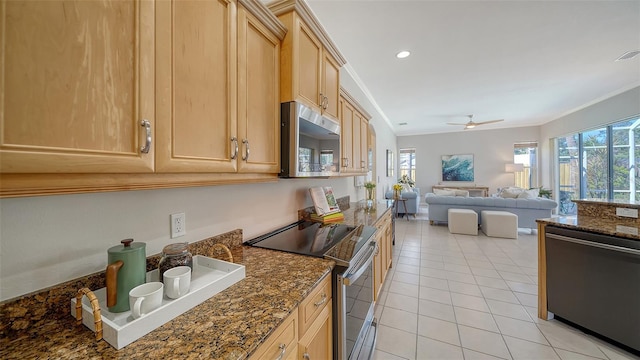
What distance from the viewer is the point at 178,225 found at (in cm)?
110

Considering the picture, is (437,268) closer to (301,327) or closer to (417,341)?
(417,341)

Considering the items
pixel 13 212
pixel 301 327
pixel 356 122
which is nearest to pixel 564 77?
pixel 356 122

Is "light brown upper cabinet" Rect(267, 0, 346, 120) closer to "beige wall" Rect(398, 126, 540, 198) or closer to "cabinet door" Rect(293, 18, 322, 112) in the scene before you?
"cabinet door" Rect(293, 18, 322, 112)

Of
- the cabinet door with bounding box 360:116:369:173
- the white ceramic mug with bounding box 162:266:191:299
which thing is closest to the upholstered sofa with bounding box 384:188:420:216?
the cabinet door with bounding box 360:116:369:173

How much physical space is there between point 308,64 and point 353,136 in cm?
126

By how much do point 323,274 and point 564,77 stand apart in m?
5.13

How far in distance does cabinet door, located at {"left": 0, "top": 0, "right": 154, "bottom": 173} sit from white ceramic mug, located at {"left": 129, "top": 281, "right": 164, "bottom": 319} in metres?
0.39

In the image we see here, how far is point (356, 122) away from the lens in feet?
9.25

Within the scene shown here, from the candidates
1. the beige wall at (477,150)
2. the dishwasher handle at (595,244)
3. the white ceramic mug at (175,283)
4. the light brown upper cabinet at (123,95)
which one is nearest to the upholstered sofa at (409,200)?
the beige wall at (477,150)

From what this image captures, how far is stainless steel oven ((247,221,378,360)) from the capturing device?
1.16 meters

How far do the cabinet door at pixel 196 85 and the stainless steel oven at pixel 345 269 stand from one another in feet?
2.23

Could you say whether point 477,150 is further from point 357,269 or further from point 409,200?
point 357,269

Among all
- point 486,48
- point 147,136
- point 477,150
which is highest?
point 486,48

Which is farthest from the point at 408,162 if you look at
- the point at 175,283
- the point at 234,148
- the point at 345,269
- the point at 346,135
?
the point at 175,283
